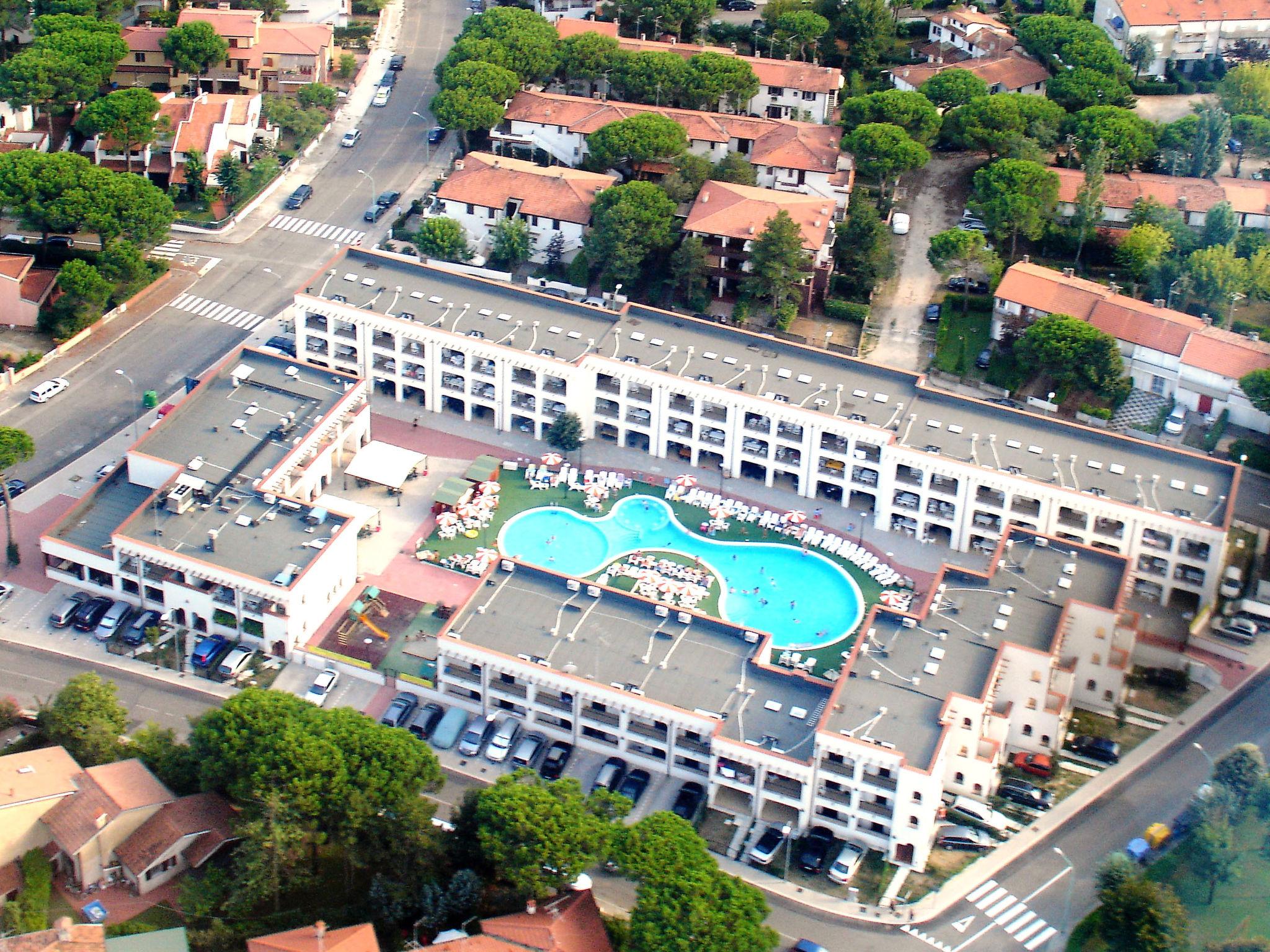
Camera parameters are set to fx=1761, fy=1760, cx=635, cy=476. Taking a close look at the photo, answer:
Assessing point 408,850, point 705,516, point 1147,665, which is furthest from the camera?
point 705,516

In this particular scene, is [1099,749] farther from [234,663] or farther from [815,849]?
[234,663]

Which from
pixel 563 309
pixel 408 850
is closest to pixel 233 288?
pixel 563 309

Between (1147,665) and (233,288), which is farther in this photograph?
(233,288)

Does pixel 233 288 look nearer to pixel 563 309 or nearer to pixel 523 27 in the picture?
pixel 563 309

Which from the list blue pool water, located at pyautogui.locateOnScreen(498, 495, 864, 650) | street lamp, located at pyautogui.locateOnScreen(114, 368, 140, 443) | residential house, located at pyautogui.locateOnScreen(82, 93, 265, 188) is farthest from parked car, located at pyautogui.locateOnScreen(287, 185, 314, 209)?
blue pool water, located at pyautogui.locateOnScreen(498, 495, 864, 650)

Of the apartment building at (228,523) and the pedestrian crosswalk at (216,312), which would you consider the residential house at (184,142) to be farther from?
the apartment building at (228,523)

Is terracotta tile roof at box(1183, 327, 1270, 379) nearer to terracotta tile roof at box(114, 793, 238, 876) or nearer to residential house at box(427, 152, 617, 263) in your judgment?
residential house at box(427, 152, 617, 263)
